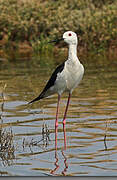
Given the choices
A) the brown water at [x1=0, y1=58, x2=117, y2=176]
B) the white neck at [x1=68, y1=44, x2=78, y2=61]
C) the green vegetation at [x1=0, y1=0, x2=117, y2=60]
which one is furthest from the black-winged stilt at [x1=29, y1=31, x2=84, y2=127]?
the green vegetation at [x1=0, y1=0, x2=117, y2=60]

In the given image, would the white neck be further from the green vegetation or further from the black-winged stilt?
the green vegetation

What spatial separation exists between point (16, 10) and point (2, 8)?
602 millimetres

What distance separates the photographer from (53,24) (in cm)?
2247

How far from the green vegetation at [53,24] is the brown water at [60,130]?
5.66 m

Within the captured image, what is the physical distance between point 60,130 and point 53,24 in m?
13.5

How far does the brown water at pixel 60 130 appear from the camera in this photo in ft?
23.3

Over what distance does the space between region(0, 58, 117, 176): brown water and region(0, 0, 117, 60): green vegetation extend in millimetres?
5664

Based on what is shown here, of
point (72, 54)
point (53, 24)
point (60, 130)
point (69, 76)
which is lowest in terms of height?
point (53, 24)

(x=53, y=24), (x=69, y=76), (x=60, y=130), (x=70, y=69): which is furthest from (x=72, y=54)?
(x=53, y=24)

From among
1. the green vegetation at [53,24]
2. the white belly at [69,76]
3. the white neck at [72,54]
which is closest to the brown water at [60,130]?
the white belly at [69,76]

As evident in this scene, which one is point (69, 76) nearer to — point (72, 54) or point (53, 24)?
point (72, 54)

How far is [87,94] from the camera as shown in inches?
500

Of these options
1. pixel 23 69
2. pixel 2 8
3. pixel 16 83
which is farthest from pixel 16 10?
pixel 16 83

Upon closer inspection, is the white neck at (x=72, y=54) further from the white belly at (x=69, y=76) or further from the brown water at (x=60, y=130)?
the brown water at (x=60, y=130)
